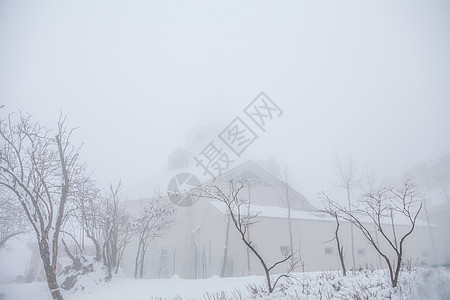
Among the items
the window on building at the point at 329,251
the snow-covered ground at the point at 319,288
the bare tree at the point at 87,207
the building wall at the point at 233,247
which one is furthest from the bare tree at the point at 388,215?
the bare tree at the point at 87,207

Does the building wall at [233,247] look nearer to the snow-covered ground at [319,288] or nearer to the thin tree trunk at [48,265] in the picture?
the snow-covered ground at [319,288]

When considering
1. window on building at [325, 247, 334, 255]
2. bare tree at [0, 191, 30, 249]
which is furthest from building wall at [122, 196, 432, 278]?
bare tree at [0, 191, 30, 249]

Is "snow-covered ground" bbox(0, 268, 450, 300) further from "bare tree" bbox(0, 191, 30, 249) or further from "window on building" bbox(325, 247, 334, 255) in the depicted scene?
"window on building" bbox(325, 247, 334, 255)

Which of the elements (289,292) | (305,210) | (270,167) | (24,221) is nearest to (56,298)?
(289,292)

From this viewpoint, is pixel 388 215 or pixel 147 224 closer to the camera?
pixel 388 215

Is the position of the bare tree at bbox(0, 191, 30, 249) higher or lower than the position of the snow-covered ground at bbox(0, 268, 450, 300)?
higher

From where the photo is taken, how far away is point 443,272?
428 centimetres

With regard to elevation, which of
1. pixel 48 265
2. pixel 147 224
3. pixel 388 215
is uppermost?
pixel 147 224

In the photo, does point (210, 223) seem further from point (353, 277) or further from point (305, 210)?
point (353, 277)

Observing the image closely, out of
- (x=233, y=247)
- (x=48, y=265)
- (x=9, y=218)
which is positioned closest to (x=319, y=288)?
(x=48, y=265)

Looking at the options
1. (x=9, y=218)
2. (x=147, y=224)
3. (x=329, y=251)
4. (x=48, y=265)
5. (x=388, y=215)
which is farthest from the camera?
(x=329, y=251)

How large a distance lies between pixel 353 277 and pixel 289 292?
4.87 feet

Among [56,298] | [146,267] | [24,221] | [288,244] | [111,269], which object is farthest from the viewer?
[146,267]

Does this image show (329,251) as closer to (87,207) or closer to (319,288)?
(87,207)
